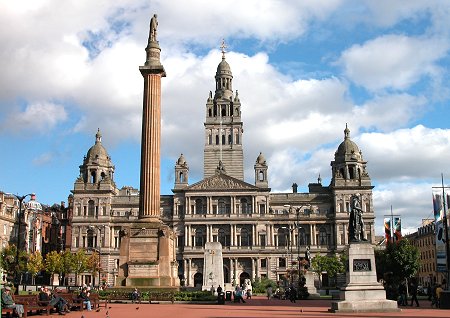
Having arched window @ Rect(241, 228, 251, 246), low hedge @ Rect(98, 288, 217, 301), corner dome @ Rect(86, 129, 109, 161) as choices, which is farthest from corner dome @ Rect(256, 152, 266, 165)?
low hedge @ Rect(98, 288, 217, 301)

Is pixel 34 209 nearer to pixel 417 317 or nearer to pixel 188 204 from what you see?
pixel 188 204

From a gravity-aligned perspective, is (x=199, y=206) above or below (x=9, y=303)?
above

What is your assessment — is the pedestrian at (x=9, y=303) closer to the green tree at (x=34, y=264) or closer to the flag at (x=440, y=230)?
the flag at (x=440, y=230)

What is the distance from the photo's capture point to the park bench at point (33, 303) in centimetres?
2490

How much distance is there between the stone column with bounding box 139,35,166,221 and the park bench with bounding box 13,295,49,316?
39.6 feet

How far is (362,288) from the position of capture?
2734cm

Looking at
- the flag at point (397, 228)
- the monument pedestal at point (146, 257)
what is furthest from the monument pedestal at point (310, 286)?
the monument pedestal at point (146, 257)

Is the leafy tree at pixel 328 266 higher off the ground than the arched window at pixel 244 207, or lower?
lower

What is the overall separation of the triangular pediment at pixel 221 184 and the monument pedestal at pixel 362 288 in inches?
3134

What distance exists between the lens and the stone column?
3844 cm

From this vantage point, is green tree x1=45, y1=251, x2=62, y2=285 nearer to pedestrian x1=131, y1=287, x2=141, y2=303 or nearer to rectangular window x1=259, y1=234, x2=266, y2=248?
rectangular window x1=259, y1=234, x2=266, y2=248

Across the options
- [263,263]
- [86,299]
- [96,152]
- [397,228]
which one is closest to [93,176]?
[96,152]

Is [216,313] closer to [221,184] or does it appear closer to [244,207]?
[221,184]

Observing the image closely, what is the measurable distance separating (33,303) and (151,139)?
15922mm
